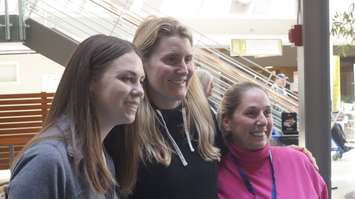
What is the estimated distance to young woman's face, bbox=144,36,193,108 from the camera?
1488 mm

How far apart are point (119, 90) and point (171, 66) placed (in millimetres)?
362

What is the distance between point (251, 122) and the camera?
166 centimetres

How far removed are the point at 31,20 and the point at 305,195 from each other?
459 centimetres

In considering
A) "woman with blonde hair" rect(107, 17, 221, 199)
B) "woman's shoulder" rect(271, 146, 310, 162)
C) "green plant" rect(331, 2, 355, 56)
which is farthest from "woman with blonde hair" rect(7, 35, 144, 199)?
"green plant" rect(331, 2, 355, 56)

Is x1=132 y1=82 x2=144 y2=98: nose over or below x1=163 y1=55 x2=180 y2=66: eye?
below

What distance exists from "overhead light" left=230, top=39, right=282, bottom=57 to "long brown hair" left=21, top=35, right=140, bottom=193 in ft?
29.3

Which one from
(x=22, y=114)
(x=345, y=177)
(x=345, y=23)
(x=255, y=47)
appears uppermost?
(x=255, y=47)

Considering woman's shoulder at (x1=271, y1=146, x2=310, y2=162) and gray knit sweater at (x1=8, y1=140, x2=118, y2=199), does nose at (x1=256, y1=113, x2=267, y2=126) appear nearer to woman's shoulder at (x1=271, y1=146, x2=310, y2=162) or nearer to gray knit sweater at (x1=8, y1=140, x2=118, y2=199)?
woman's shoulder at (x1=271, y1=146, x2=310, y2=162)

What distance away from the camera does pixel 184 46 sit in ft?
4.94

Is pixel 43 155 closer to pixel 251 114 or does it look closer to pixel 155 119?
pixel 155 119

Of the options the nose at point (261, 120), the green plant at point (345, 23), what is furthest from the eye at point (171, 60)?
the green plant at point (345, 23)

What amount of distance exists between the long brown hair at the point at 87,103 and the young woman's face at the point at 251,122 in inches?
24.0

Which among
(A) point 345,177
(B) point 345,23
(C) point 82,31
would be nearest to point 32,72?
(C) point 82,31

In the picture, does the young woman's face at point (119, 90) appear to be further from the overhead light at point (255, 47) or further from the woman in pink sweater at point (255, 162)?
the overhead light at point (255, 47)
